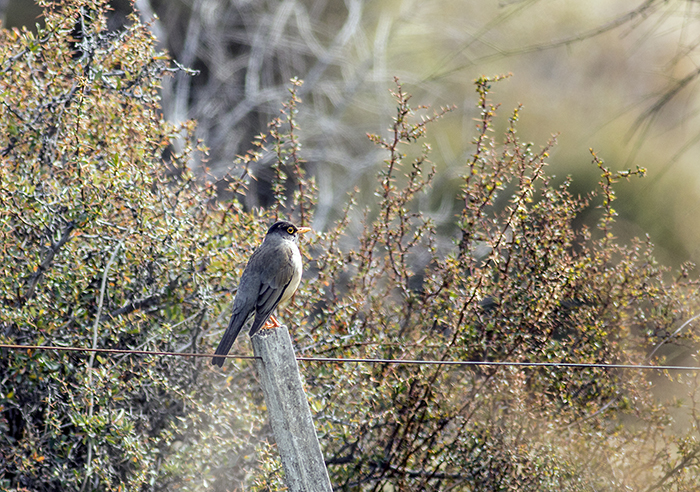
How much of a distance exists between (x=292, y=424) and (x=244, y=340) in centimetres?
230

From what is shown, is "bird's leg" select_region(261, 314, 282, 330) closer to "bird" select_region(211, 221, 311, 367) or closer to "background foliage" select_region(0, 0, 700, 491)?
"bird" select_region(211, 221, 311, 367)

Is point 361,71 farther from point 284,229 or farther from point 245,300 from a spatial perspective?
point 245,300

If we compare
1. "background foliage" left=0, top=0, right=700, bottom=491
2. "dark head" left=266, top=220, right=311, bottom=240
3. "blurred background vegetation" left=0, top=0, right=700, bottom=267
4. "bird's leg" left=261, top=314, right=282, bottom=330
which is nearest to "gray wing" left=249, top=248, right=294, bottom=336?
"bird's leg" left=261, top=314, right=282, bottom=330

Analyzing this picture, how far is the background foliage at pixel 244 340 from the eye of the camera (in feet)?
14.9

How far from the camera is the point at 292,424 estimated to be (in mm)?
2996

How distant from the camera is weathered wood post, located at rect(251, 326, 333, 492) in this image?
9.78 ft

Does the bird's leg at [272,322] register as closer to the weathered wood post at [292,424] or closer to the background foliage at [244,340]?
the background foliage at [244,340]

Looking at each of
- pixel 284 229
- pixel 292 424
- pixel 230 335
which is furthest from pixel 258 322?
pixel 292 424

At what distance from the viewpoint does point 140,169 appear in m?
4.73

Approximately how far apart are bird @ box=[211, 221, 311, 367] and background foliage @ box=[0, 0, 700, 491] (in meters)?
0.61

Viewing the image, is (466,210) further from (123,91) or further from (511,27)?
(511,27)

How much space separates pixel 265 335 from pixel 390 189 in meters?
2.27

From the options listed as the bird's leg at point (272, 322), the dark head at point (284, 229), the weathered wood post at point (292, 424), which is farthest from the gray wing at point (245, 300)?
A: the weathered wood post at point (292, 424)

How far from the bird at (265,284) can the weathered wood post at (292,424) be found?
86 cm
